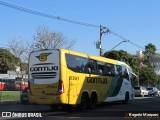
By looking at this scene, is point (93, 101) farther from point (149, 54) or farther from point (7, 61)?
point (149, 54)

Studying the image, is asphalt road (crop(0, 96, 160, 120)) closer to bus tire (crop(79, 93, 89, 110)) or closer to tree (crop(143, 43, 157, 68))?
bus tire (crop(79, 93, 89, 110))

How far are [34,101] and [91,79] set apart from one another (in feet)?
14.3

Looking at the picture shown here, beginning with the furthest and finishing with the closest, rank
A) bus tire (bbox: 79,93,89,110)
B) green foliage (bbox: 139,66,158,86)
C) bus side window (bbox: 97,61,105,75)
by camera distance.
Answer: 1. green foliage (bbox: 139,66,158,86)
2. bus side window (bbox: 97,61,105,75)
3. bus tire (bbox: 79,93,89,110)

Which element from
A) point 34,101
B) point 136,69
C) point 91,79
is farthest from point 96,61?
point 136,69

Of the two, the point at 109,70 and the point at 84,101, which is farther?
the point at 109,70

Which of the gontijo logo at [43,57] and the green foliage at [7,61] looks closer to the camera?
the gontijo logo at [43,57]

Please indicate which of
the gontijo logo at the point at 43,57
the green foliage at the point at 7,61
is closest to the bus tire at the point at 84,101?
the gontijo logo at the point at 43,57

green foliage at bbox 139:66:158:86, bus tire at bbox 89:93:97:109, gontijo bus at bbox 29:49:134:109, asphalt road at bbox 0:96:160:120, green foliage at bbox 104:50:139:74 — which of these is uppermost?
green foliage at bbox 104:50:139:74

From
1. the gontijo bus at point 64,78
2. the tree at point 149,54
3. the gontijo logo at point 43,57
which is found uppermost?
the tree at point 149,54

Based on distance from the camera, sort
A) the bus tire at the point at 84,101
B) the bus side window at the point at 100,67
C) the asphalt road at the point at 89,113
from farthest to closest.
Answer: the bus side window at the point at 100,67 → the bus tire at the point at 84,101 → the asphalt road at the point at 89,113

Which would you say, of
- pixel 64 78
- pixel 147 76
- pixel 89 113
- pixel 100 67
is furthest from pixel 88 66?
pixel 147 76

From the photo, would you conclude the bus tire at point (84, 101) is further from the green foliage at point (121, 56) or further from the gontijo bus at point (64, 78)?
the green foliage at point (121, 56)

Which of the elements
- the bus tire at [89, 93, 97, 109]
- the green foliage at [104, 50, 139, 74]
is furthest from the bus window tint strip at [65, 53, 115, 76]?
the green foliage at [104, 50, 139, 74]

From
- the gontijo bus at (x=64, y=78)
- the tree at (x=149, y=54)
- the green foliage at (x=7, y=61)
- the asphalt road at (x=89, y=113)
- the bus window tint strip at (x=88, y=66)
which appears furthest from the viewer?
the tree at (x=149, y=54)
